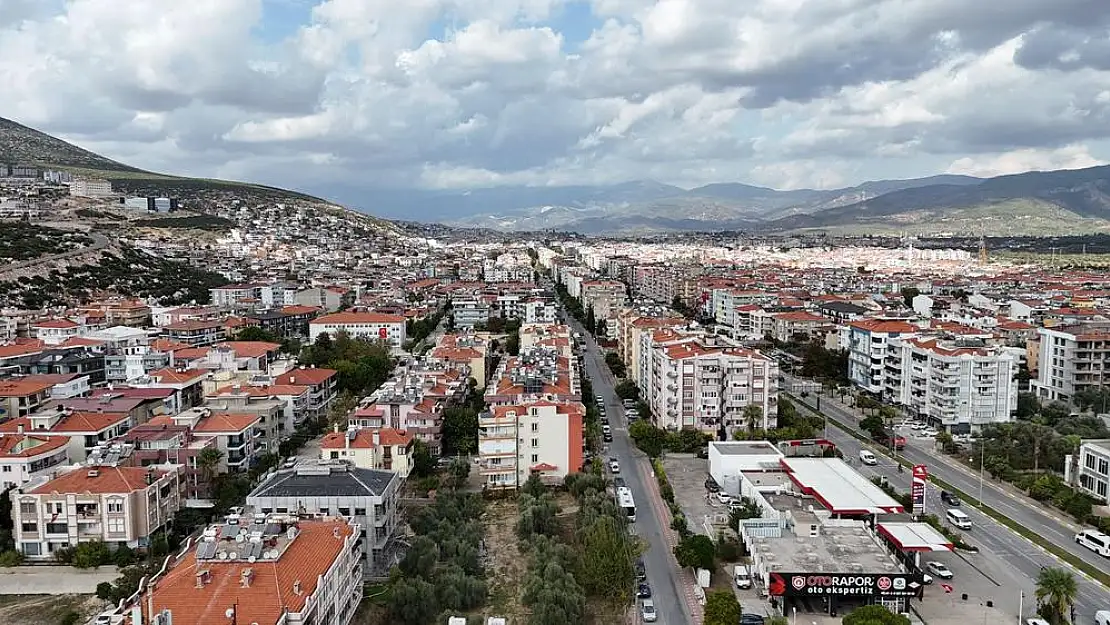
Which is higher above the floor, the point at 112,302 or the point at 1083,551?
the point at 112,302

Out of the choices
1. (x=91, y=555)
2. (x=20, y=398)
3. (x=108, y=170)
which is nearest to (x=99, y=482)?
(x=91, y=555)

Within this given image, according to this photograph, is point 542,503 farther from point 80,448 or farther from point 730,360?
point 80,448

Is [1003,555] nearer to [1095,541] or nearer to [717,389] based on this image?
[1095,541]

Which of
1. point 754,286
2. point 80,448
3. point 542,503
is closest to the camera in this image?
point 542,503

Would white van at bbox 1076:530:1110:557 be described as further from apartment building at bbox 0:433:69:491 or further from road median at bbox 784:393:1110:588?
apartment building at bbox 0:433:69:491

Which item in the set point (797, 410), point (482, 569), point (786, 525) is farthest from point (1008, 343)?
point (482, 569)

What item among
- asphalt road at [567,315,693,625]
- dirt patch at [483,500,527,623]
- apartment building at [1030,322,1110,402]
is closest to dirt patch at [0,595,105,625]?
dirt patch at [483,500,527,623]

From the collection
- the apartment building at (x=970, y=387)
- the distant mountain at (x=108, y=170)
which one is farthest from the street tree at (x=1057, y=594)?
the distant mountain at (x=108, y=170)
